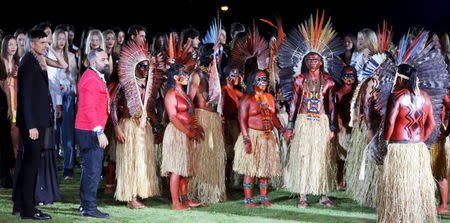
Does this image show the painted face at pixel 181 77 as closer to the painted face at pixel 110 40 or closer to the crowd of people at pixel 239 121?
the crowd of people at pixel 239 121

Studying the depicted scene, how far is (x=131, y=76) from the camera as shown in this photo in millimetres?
5992

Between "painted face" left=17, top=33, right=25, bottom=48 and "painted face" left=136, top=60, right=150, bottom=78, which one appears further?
"painted face" left=17, top=33, right=25, bottom=48

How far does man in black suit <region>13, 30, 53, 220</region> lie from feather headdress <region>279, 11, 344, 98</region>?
A: 2569 millimetres

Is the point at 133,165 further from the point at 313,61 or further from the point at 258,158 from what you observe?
the point at 313,61

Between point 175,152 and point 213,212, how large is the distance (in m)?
0.69

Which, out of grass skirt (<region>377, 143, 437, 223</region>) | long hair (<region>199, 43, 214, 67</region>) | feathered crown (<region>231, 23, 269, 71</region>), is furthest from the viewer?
feathered crown (<region>231, 23, 269, 71</region>)

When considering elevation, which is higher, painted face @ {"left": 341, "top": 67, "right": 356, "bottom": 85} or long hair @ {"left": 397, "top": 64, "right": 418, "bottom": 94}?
painted face @ {"left": 341, "top": 67, "right": 356, "bottom": 85}

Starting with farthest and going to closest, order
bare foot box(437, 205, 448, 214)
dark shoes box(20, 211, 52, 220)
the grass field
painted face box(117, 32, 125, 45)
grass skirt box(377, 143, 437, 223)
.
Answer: painted face box(117, 32, 125, 45) → bare foot box(437, 205, 448, 214) → the grass field → dark shoes box(20, 211, 52, 220) → grass skirt box(377, 143, 437, 223)

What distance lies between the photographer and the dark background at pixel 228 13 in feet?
31.1

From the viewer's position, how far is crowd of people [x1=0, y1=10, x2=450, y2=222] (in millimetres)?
4957

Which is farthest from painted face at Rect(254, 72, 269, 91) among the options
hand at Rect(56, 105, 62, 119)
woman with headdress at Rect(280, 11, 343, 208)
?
hand at Rect(56, 105, 62, 119)

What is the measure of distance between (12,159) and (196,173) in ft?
7.34

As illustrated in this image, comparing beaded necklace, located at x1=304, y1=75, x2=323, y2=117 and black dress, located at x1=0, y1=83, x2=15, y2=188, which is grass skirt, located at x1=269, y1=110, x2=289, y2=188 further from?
black dress, located at x1=0, y1=83, x2=15, y2=188

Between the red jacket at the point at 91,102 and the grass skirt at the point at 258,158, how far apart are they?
1563 millimetres
